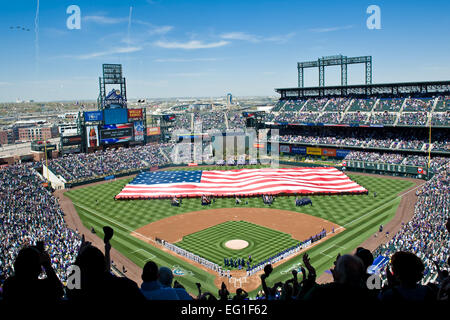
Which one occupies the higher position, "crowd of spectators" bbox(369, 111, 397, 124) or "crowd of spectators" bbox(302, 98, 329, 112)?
"crowd of spectators" bbox(302, 98, 329, 112)

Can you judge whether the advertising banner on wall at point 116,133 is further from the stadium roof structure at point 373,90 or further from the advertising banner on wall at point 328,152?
the advertising banner on wall at point 328,152

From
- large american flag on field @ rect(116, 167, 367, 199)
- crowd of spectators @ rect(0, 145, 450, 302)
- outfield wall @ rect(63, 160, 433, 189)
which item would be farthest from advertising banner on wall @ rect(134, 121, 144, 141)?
crowd of spectators @ rect(0, 145, 450, 302)

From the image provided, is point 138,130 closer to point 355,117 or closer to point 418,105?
point 355,117

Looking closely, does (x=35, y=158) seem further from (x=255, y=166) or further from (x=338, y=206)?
(x=338, y=206)

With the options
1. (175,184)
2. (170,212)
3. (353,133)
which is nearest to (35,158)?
(175,184)

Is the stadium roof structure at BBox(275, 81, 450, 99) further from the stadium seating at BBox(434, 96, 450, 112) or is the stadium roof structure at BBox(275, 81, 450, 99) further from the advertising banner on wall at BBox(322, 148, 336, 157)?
the advertising banner on wall at BBox(322, 148, 336, 157)

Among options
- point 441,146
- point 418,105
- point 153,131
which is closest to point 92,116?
point 153,131

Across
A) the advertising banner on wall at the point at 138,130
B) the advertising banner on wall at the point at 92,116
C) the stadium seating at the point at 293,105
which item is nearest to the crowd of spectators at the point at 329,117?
the stadium seating at the point at 293,105
